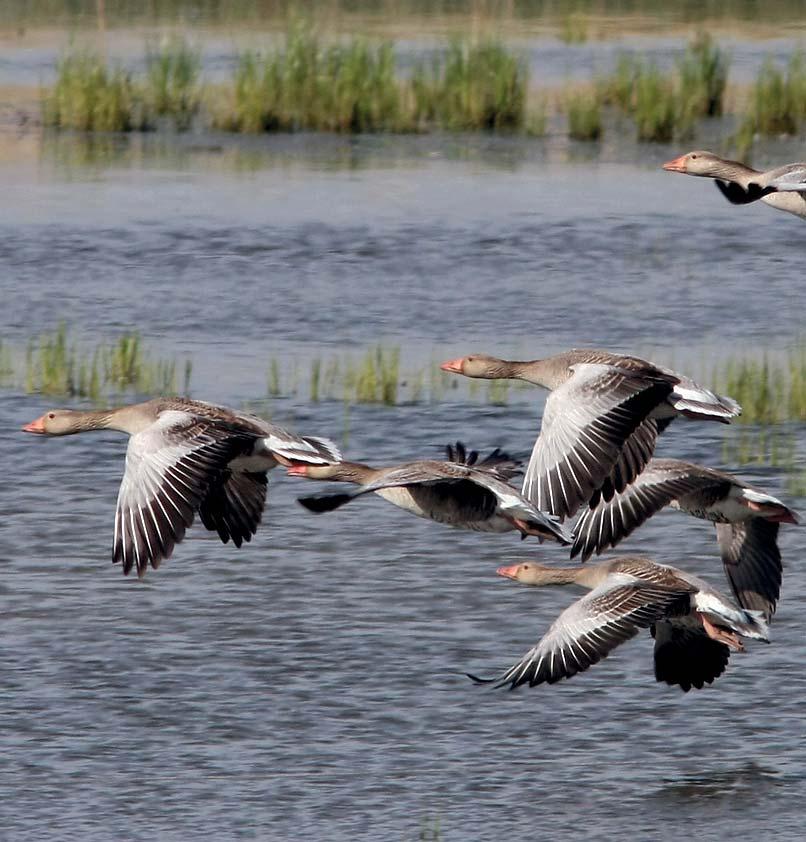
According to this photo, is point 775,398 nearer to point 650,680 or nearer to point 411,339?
point 411,339

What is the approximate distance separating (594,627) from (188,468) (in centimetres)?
213

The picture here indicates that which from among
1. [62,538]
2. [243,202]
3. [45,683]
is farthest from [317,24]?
[45,683]

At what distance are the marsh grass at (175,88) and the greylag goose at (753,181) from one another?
59.0ft

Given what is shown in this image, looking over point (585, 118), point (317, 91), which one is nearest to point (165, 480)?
point (585, 118)

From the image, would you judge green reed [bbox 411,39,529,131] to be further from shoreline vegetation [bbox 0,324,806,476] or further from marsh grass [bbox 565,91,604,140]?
shoreline vegetation [bbox 0,324,806,476]

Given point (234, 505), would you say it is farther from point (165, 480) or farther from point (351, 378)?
point (351, 378)

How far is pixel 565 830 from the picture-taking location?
1027cm

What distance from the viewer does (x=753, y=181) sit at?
47.8 ft

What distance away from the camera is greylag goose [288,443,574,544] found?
10.8 metres

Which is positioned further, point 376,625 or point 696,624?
point 376,625

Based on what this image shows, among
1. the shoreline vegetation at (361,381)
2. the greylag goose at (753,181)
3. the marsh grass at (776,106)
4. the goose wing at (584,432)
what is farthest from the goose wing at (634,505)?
the marsh grass at (776,106)

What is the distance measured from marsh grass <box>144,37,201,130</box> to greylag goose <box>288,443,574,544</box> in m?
21.6

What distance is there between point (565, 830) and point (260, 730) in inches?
74.7

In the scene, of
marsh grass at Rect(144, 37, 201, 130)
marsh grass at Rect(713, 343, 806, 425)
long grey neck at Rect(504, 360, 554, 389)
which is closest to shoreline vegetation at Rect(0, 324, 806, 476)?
marsh grass at Rect(713, 343, 806, 425)
